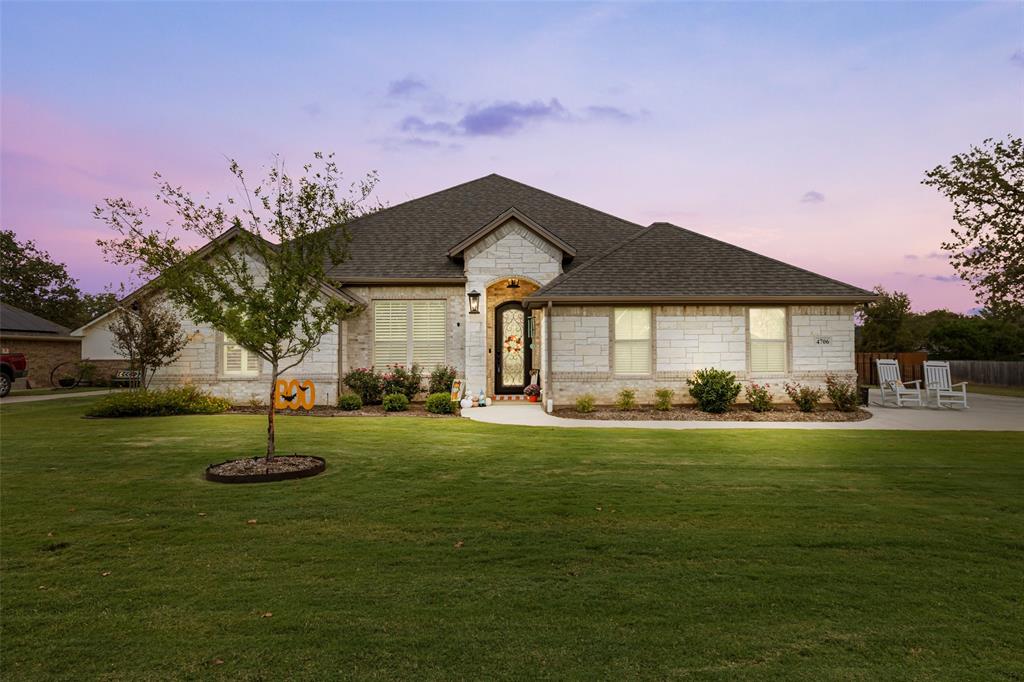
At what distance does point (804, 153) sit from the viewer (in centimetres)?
1697

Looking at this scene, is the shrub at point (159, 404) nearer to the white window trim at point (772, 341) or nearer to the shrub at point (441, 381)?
the shrub at point (441, 381)

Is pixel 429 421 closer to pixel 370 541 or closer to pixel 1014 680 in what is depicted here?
pixel 370 541

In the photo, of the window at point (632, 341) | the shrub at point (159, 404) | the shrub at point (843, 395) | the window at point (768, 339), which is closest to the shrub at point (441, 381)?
the window at point (632, 341)

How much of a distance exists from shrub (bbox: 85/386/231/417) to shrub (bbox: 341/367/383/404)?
3409 mm

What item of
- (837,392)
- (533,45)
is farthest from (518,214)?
(837,392)

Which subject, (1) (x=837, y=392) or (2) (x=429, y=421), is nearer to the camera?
(2) (x=429, y=421)

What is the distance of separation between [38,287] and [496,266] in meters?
52.7

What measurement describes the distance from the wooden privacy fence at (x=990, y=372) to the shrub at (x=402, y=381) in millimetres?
27854

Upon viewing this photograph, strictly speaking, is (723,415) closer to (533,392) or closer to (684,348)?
(684,348)

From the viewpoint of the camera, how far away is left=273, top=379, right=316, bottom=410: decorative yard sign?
15.3 m

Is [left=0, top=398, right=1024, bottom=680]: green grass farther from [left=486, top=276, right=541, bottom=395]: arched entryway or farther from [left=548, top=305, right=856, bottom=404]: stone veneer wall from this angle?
[left=486, top=276, right=541, bottom=395]: arched entryway

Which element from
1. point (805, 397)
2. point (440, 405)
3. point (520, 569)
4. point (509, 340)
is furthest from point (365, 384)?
point (520, 569)

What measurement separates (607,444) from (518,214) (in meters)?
8.96

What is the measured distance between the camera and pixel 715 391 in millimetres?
14266
